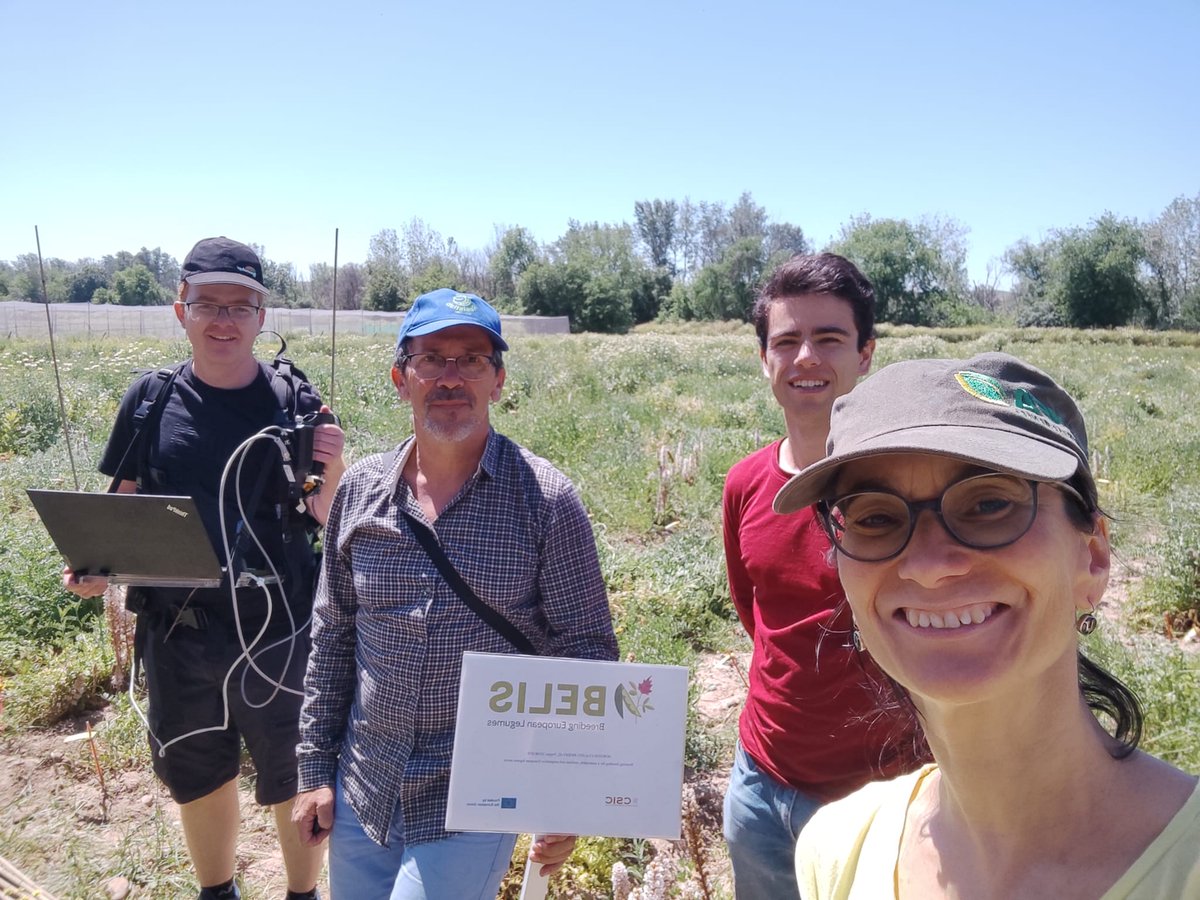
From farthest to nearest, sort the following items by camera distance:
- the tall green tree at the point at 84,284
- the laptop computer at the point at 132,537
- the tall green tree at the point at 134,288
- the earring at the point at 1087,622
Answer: the tall green tree at the point at 84,284 → the tall green tree at the point at 134,288 → the laptop computer at the point at 132,537 → the earring at the point at 1087,622

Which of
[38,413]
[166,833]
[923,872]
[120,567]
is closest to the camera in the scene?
[923,872]

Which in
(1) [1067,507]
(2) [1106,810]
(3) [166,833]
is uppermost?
(1) [1067,507]

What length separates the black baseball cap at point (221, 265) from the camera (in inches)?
115

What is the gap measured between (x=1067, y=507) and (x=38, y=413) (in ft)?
43.3

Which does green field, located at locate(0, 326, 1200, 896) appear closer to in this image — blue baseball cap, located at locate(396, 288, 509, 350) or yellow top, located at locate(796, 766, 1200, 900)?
yellow top, located at locate(796, 766, 1200, 900)

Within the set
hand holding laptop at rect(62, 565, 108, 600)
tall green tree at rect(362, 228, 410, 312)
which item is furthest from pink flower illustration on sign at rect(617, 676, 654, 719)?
tall green tree at rect(362, 228, 410, 312)

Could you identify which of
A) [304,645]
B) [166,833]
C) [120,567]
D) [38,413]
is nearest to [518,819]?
[304,645]

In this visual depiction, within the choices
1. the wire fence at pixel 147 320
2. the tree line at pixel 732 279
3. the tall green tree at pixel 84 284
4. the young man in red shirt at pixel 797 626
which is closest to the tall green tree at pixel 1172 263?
the tree line at pixel 732 279

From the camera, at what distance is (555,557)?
2139 mm

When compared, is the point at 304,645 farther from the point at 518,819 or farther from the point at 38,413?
the point at 38,413

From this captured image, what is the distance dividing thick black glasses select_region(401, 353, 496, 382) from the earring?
1.59 meters

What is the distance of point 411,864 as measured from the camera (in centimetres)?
197

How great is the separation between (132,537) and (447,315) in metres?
1.32

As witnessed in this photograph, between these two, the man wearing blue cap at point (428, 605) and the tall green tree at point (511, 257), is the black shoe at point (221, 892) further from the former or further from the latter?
the tall green tree at point (511, 257)
